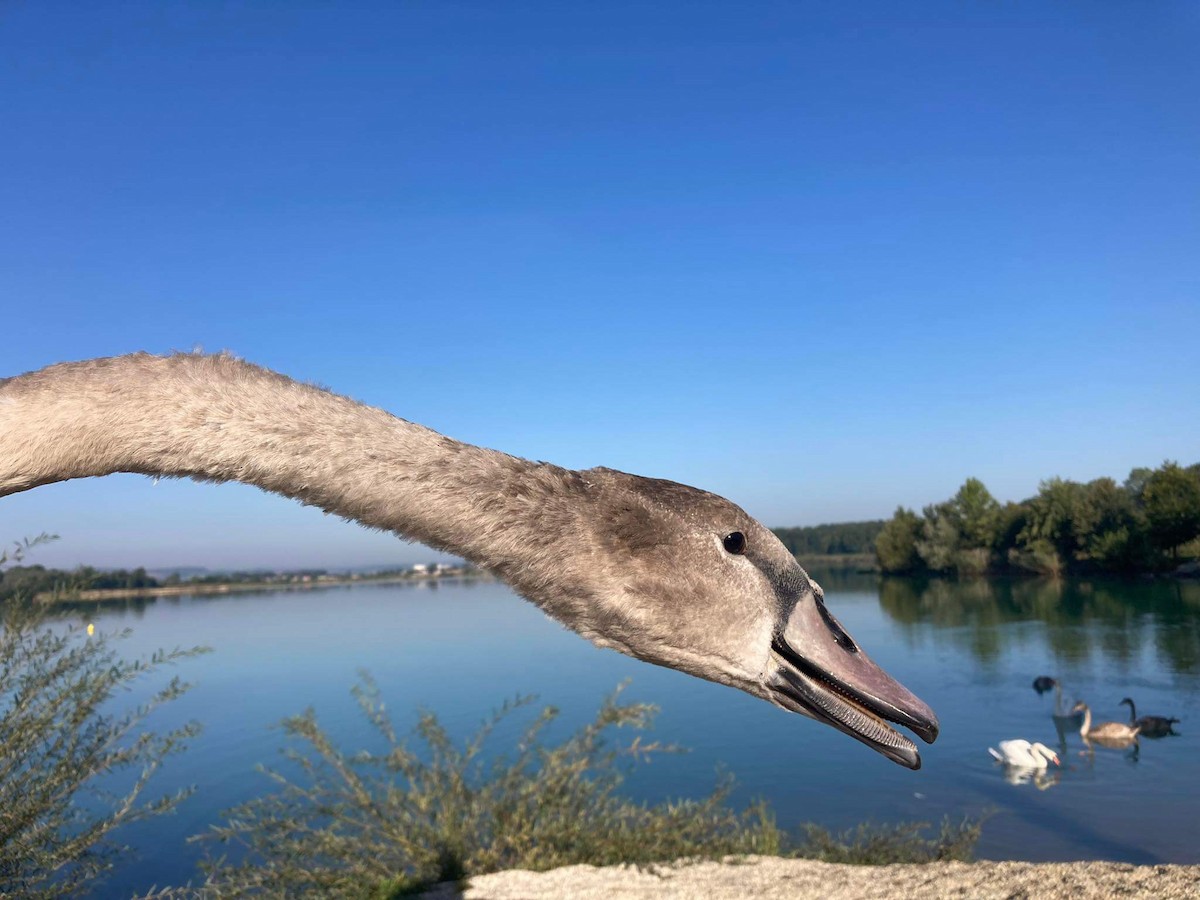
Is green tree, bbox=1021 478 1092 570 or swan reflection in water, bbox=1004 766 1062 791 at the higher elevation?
green tree, bbox=1021 478 1092 570

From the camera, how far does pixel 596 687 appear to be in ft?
75.2

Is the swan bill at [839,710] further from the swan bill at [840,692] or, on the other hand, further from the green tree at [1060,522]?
the green tree at [1060,522]

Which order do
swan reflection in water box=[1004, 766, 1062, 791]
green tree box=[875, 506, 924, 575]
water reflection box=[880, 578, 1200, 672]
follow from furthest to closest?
green tree box=[875, 506, 924, 575] < water reflection box=[880, 578, 1200, 672] < swan reflection in water box=[1004, 766, 1062, 791]

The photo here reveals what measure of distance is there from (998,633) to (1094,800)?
2445 centimetres

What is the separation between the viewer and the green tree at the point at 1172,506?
159ft

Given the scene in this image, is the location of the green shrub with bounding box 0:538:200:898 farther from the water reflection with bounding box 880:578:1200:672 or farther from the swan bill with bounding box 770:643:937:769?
the water reflection with bounding box 880:578:1200:672

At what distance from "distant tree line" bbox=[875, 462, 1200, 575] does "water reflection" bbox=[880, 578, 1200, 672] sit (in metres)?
2.37

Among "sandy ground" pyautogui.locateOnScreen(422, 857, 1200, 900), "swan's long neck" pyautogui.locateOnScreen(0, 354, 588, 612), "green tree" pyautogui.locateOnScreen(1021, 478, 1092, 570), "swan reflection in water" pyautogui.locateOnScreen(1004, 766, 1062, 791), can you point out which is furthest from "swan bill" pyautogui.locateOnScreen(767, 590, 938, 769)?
"green tree" pyautogui.locateOnScreen(1021, 478, 1092, 570)

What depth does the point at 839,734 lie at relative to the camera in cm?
1894

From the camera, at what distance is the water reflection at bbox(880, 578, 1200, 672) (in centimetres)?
2923

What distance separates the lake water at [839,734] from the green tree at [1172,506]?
13.1 feet

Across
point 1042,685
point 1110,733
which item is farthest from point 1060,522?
point 1110,733

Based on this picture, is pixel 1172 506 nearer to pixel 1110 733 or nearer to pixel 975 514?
pixel 975 514

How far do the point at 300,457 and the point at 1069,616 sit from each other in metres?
45.9
